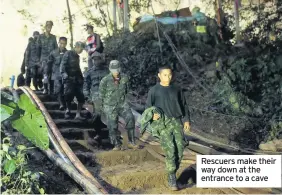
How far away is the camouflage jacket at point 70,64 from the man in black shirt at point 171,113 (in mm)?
3286

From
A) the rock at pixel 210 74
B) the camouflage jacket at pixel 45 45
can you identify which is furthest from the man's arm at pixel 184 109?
the rock at pixel 210 74

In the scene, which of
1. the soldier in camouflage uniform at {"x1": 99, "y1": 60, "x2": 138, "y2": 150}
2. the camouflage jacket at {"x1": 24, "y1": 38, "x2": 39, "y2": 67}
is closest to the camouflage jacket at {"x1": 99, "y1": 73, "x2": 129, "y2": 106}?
the soldier in camouflage uniform at {"x1": 99, "y1": 60, "x2": 138, "y2": 150}

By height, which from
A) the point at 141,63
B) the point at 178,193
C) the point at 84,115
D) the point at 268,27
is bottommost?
the point at 178,193

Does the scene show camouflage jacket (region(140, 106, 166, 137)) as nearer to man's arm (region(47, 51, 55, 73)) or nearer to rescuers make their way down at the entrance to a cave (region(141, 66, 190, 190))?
rescuers make their way down at the entrance to a cave (region(141, 66, 190, 190))

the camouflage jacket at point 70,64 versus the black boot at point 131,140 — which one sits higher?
the camouflage jacket at point 70,64

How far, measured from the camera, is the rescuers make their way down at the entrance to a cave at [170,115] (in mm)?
5742

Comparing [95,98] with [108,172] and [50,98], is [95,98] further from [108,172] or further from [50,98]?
[50,98]

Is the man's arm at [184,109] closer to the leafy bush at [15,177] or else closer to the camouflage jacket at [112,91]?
the camouflage jacket at [112,91]

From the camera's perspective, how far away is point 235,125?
396 inches

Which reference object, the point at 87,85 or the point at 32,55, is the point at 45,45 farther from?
the point at 87,85

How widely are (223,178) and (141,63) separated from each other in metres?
7.49

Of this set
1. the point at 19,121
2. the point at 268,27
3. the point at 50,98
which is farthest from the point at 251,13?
the point at 19,121

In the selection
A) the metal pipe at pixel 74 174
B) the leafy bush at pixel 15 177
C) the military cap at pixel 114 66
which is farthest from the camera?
the military cap at pixel 114 66

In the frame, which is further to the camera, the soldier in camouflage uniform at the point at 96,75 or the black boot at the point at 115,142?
the soldier in camouflage uniform at the point at 96,75
